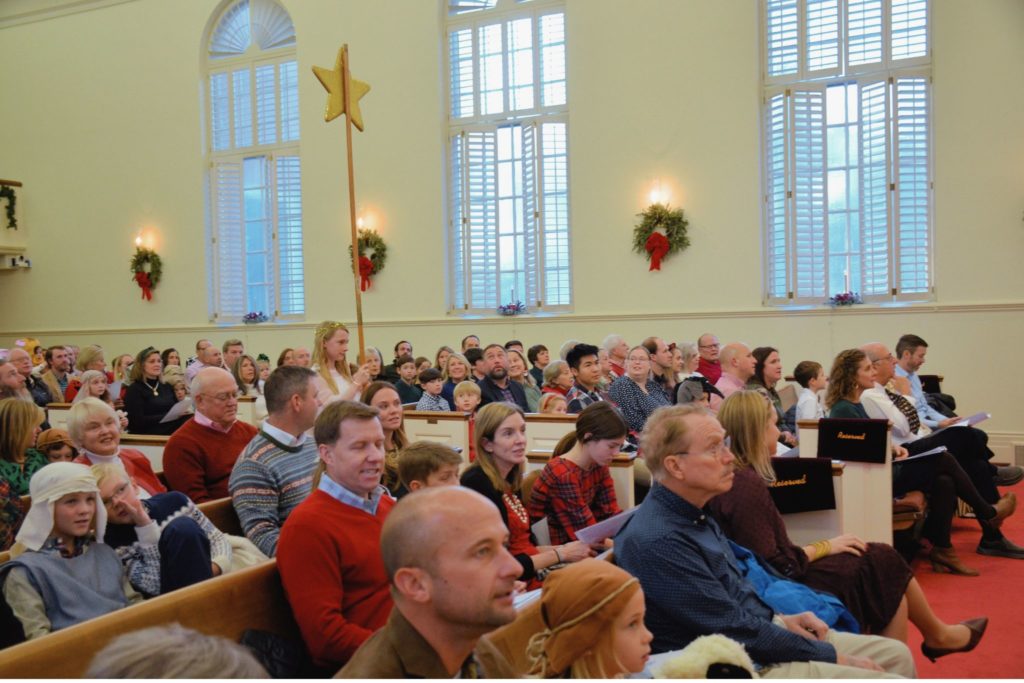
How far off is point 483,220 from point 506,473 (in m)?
8.32

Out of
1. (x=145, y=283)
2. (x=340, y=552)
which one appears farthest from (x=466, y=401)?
(x=145, y=283)

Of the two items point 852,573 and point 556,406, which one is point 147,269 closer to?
point 556,406

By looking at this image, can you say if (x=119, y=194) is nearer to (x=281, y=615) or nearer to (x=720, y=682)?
(x=281, y=615)

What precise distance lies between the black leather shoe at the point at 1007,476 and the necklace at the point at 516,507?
4213 millimetres

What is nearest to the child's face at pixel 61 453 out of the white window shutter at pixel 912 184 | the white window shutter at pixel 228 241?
the white window shutter at pixel 912 184

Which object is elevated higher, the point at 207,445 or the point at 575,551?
the point at 207,445

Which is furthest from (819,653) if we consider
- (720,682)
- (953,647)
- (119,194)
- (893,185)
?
(119,194)

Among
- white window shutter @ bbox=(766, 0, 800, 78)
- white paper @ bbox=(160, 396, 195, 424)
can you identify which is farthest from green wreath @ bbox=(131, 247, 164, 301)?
white window shutter @ bbox=(766, 0, 800, 78)

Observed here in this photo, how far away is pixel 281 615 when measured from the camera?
2352mm

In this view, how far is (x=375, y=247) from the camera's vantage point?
466 inches

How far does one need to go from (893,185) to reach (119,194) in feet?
37.4

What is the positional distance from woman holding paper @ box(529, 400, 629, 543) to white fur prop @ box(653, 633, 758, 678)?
1.57 meters

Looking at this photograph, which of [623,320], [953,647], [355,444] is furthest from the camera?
[623,320]

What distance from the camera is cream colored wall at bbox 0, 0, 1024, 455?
8.91m
